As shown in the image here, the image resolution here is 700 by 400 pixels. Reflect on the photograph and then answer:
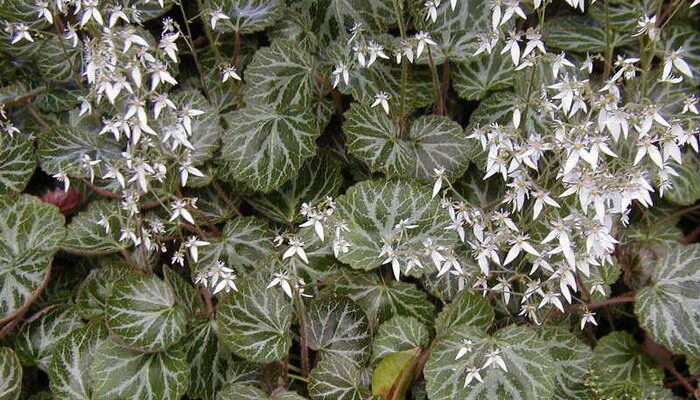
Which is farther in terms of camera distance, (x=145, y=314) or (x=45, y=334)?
(x=45, y=334)

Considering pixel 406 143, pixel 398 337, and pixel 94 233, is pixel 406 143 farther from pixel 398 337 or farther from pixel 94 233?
pixel 94 233

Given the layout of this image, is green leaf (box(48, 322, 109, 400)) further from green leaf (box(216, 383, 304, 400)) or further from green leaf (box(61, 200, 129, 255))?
green leaf (box(216, 383, 304, 400))

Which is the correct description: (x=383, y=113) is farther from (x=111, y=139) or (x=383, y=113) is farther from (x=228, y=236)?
(x=111, y=139)

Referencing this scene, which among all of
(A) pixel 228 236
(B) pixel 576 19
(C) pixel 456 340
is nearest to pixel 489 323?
(C) pixel 456 340

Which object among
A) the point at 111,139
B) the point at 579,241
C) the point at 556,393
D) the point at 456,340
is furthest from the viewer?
the point at 111,139

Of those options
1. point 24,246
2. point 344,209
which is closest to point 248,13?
point 344,209

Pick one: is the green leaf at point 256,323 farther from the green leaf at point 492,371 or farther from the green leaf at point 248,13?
the green leaf at point 248,13
